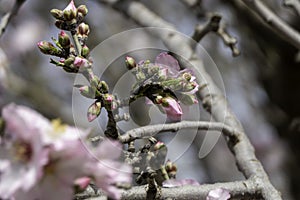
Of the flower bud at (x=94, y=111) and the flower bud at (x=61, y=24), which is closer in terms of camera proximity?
the flower bud at (x=94, y=111)

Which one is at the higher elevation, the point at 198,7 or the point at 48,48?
the point at 48,48

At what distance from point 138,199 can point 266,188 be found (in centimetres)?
41

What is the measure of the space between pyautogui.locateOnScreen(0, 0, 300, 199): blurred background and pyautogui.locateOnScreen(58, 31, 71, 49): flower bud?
38 cm

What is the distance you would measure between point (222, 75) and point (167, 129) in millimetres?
2946

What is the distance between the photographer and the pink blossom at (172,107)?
146 cm

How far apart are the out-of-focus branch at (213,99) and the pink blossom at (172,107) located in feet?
1.17

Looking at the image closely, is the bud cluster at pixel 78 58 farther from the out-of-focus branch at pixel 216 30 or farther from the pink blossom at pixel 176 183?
the out-of-focus branch at pixel 216 30

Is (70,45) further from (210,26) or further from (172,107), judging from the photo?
(210,26)

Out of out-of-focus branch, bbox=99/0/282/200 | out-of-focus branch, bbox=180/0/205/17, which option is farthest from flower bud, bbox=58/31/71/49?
out-of-focus branch, bbox=180/0/205/17

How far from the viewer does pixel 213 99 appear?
7.07ft

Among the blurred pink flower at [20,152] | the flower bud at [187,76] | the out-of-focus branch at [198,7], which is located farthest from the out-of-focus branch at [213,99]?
the blurred pink flower at [20,152]

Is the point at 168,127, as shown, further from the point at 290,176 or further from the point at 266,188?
the point at 290,176

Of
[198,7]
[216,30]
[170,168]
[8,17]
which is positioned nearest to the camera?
[170,168]

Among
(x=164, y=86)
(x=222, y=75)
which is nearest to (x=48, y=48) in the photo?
(x=164, y=86)
